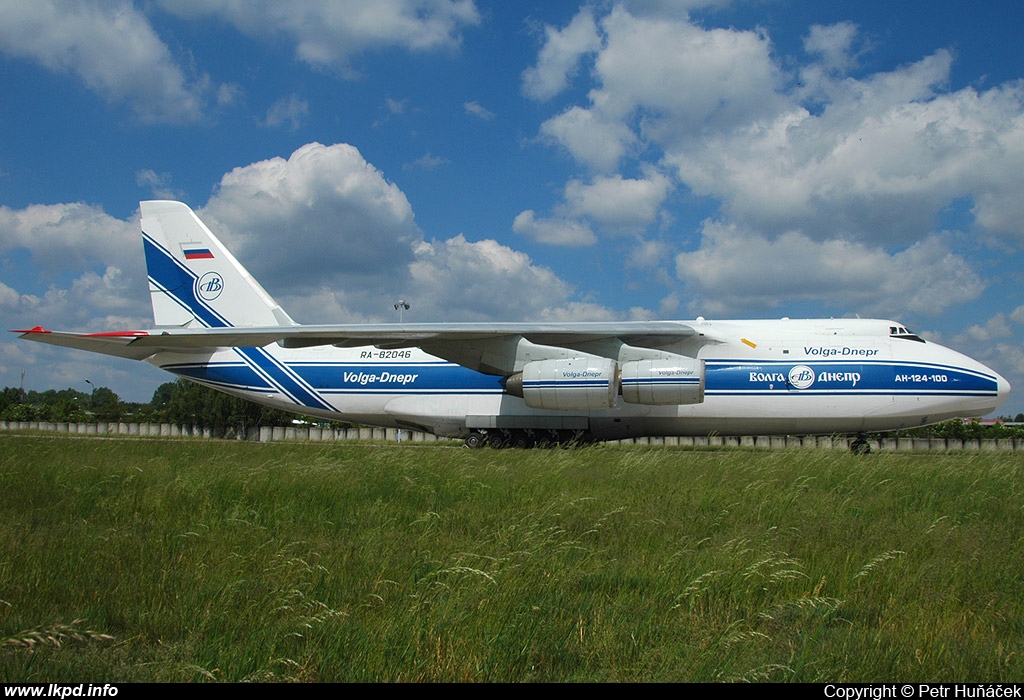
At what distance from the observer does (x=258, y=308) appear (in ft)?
56.0

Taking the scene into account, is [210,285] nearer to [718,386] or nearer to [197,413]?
[718,386]

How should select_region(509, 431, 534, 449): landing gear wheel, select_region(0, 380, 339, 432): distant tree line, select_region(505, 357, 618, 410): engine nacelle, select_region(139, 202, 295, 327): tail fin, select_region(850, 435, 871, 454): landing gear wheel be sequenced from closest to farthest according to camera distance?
1. select_region(505, 357, 618, 410): engine nacelle
2. select_region(850, 435, 871, 454): landing gear wheel
3. select_region(509, 431, 534, 449): landing gear wheel
4. select_region(139, 202, 295, 327): tail fin
5. select_region(0, 380, 339, 432): distant tree line

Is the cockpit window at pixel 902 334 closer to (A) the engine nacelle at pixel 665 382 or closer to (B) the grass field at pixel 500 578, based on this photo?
(A) the engine nacelle at pixel 665 382

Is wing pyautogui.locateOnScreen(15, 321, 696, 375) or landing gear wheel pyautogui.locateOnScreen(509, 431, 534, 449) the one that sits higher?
wing pyautogui.locateOnScreen(15, 321, 696, 375)

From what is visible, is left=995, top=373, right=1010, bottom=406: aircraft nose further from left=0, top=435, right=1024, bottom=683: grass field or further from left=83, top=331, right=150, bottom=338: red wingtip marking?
left=83, top=331, right=150, bottom=338: red wingtip marking

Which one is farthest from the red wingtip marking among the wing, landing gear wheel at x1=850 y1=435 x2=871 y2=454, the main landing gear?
landing gear wheel at x1=850 y1=435 x2=871 y2=454

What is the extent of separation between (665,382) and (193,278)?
11.8 metres

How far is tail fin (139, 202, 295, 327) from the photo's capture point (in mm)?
17109

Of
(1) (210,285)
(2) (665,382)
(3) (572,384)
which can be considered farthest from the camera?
(1) (210,285)

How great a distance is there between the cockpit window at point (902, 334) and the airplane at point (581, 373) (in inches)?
1.1

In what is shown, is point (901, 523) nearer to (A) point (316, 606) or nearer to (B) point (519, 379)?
(A) point (316, 606)

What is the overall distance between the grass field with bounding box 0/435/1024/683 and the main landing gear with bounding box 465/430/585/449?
7949 millimetres

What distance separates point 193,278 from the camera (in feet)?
56.6

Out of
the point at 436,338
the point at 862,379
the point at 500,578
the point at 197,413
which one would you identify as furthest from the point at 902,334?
the point at 197,413
